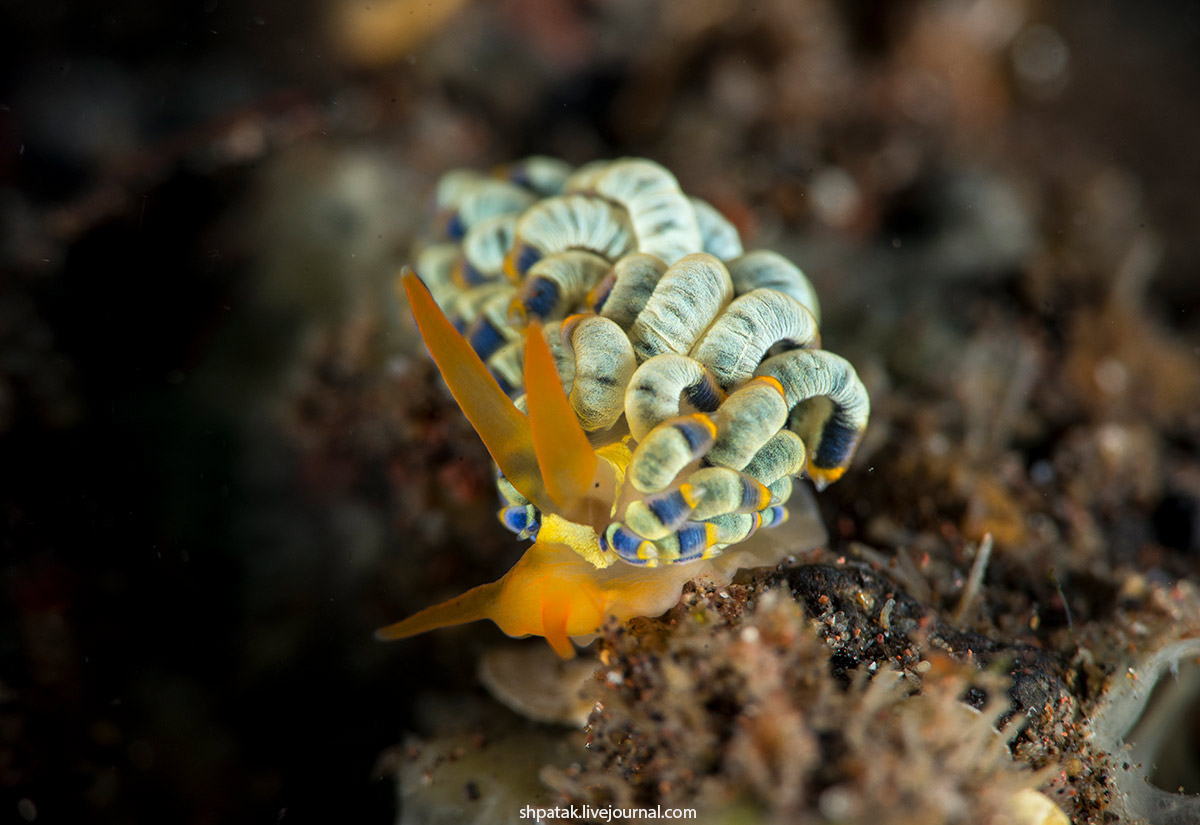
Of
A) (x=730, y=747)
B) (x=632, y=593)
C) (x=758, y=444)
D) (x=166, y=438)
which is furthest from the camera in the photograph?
(x=166, y=438)

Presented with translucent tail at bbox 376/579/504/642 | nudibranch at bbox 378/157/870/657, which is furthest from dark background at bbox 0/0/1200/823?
nudibranch at bbox 378/157/870/657

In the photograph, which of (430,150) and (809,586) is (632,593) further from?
(430,150)

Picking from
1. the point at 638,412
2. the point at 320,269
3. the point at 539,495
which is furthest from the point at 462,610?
the point at 320,269

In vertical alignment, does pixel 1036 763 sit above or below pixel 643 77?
below

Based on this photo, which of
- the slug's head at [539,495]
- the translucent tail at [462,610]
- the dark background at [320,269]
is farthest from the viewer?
the dark background at [320,269]

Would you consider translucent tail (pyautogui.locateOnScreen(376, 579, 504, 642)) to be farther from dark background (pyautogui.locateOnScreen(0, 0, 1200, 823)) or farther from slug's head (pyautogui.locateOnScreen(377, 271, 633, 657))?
dark background (pyautogui.locateOnScreen(0, 0, 1200, 823))

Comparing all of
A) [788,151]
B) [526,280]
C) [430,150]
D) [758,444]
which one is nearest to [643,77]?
[788,151]

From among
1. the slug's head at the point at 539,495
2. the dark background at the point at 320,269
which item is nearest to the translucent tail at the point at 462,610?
the slug's head at the point at 539,495

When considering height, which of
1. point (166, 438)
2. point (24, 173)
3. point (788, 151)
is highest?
point (788, 151)

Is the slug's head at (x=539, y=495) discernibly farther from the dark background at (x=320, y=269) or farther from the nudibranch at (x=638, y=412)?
the dark background at (x=320, y=269)
